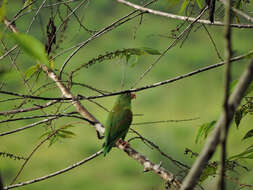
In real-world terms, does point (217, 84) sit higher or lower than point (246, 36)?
lower

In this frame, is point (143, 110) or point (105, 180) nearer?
point (105, 180)

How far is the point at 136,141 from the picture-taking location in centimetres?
307

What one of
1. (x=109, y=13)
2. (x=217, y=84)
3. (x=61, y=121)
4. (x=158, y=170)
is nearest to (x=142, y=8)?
(x=158, y=170)

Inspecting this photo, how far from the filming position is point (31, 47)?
0.30m

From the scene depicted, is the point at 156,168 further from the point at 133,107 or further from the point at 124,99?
the point at 133,107

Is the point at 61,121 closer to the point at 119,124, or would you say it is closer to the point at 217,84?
the point at 217,84

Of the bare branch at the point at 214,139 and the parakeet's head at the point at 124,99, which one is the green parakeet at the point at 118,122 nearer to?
the parakeet's head at the point at 124,99

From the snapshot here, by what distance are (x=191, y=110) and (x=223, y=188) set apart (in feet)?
9.86

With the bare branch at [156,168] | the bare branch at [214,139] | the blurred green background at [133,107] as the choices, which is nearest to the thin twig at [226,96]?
the bare branch at [214,139]

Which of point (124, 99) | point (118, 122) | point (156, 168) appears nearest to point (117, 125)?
point (118, 122)

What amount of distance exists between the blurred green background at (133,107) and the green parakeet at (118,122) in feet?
5.35

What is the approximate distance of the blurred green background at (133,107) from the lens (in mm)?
2889

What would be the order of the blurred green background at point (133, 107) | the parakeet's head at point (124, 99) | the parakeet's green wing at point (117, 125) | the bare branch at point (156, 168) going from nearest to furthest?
the bare branch at point (156, 168), the parakeet's green wing at point (117, 125), the parakeet's head at point (124, 99), the blurred green background at point (133, 107)

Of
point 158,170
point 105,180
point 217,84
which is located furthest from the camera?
point 217,84
